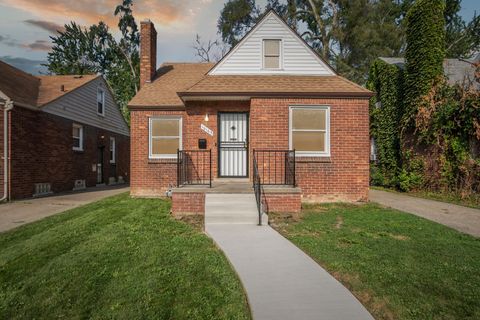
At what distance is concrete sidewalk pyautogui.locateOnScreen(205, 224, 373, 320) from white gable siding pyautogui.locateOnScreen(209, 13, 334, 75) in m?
6.59

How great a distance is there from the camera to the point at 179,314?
2857 millimetres

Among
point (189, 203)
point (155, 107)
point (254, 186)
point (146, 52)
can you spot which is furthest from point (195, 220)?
point (146, 52)

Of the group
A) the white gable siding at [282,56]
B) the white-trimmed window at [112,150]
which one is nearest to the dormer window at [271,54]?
the white gable siding at [282,56]

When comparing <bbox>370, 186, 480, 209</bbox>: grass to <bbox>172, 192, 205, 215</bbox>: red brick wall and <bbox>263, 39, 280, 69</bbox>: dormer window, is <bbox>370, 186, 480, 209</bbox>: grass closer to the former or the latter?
<bbox>263, 39, 280, 69</bbox>: dormer window

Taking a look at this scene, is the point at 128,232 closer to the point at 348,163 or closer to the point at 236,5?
the point at 348,163

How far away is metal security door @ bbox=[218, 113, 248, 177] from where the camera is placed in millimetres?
9758

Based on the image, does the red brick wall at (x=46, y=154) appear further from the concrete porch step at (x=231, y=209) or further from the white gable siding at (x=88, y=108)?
the concrete porch step at (x=231, y=209)

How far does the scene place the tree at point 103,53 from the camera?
107 ft

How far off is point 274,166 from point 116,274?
19.6 feet

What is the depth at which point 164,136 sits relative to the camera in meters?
10.2

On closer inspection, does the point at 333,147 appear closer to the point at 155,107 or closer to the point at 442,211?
the point at 442,211

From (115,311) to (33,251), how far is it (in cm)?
290

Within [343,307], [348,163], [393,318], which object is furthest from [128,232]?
[348,163]

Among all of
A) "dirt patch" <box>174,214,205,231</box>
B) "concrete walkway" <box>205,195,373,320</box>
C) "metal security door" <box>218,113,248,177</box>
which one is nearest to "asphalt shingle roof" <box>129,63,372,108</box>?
"metal security door" <box>218,113,248,177</box>
